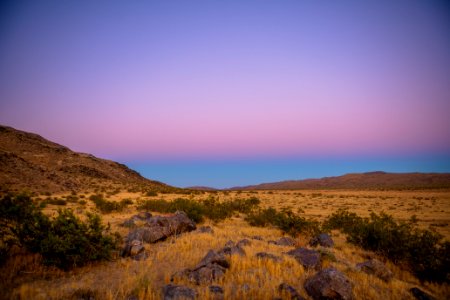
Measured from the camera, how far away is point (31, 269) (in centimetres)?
710

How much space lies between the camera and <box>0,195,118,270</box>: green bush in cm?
741

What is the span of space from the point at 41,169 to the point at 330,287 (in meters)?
48.1

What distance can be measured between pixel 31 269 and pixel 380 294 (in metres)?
9.35

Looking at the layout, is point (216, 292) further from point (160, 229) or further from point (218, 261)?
point (160, 229)

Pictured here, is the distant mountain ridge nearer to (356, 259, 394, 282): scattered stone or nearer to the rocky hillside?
the rocky hillside

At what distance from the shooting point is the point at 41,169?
41.3m

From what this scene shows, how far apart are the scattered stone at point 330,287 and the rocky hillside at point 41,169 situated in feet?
105

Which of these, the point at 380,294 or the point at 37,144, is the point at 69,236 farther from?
the point at 37,144

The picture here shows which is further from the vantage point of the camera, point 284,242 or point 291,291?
point 284,242

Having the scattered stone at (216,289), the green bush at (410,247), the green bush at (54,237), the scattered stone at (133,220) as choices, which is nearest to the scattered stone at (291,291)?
the scattered stone at (216,289)

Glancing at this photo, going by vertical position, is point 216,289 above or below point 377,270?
above

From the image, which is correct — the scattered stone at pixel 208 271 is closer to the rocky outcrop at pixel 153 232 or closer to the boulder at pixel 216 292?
the boulder at pixel 216 292

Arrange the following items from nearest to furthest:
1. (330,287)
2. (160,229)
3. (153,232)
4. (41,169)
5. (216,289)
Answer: (330,287) → (216,289) → (153,232) → (160,229) → (41,169)

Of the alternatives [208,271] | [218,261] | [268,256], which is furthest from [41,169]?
[268,256]
